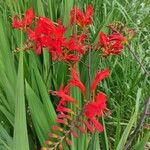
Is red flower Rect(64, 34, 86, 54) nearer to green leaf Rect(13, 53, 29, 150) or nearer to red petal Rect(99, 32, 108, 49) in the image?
red petal Rect(99, 32, 108, 49)

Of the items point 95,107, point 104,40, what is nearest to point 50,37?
point 104,40

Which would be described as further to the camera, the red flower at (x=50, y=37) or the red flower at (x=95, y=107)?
the red flower at (x=50, y=37)

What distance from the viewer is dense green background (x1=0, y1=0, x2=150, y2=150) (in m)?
1.17

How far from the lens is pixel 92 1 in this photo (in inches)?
104

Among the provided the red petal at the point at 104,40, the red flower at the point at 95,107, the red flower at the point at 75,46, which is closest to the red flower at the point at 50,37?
the red flower at the point at 75,46

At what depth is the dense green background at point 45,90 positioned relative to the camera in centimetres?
117

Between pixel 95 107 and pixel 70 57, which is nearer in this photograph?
pixel 95 107

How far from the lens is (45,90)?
1.34 m

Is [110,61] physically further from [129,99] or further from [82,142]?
[82,142]

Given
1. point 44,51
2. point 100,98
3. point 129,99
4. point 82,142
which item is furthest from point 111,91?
point 100,98

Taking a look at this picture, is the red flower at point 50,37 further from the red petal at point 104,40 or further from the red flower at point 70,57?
the red petal at point 104,40

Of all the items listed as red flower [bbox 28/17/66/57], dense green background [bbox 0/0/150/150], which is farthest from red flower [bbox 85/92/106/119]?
red flower [bbox 28/17/66/57]

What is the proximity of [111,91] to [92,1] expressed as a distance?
33.9 inches

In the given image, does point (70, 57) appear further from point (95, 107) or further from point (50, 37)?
point (95, 107)
